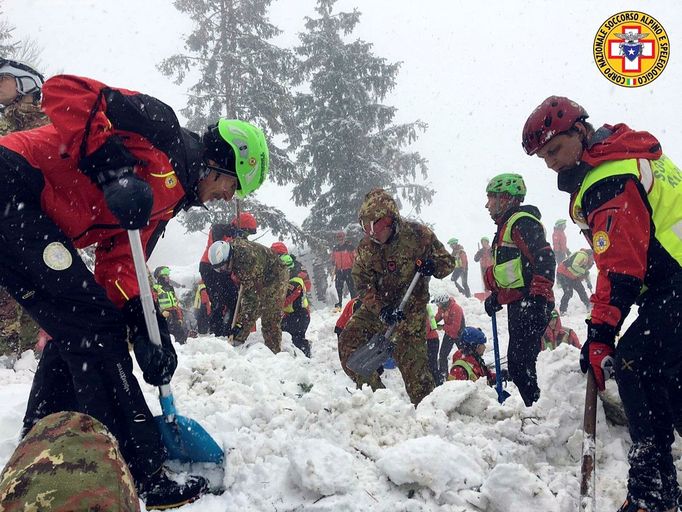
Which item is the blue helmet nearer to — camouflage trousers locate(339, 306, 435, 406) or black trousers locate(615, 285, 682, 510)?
camouflage trousers locate(339, 306, 435, 406)

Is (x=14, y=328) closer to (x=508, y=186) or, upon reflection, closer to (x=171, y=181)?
(x=171, y=181)

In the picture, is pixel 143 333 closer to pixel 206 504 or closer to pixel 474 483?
pixel 206 504

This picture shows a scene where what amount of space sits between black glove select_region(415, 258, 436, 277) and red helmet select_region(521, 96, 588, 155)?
1.77m

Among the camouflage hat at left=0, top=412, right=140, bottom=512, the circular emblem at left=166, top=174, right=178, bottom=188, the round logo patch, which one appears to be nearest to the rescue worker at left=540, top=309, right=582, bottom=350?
the round logo patch

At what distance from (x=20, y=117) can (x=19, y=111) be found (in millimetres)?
51

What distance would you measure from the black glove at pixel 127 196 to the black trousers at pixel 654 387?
252 centimetres

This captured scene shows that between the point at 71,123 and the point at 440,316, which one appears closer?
the point at 71,123

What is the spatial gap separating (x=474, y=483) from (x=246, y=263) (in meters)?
5.06

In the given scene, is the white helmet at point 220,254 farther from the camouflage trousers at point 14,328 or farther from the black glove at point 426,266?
the black glove at point 426,266

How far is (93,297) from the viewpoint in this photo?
2.20 meters

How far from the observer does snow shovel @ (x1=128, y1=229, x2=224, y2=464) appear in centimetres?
233

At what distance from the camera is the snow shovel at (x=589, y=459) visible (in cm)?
244

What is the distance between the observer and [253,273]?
23.2 feet

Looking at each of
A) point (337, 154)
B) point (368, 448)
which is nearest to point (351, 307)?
point (368, 448)
